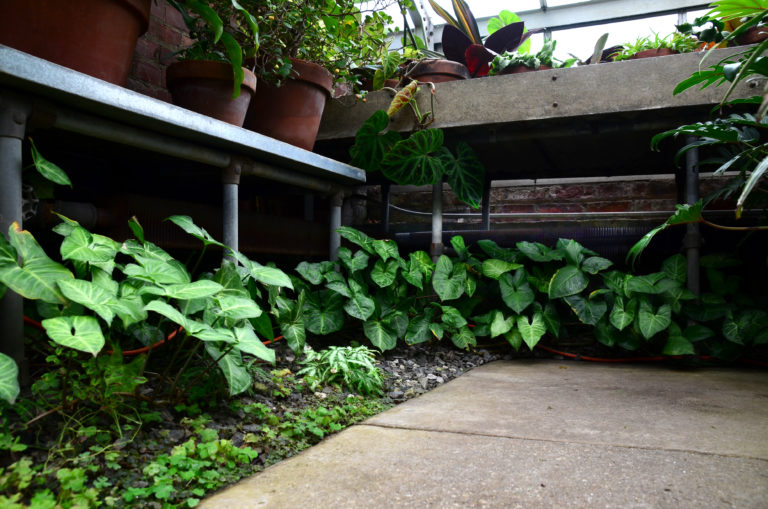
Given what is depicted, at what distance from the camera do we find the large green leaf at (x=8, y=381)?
0.90m

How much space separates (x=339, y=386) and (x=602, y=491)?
928 millimetres

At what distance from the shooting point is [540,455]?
1.17 m

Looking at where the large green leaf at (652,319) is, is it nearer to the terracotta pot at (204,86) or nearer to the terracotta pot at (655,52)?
the terracotta pot at (655,52)

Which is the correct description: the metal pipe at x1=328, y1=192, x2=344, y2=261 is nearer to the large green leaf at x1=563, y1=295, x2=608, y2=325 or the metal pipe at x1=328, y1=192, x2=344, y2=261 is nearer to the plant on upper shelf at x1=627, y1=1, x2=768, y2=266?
the large green leaf at x1=563, y1=295, x2=608, y2=325

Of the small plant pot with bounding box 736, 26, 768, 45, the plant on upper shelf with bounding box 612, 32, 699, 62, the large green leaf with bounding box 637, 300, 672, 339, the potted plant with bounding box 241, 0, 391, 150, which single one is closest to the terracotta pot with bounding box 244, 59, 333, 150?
the potted plant with bounding box 241, 0, 391, 150

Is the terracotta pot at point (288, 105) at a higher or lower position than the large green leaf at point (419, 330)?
higher

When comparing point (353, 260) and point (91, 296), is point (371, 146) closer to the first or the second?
point (353, 260)

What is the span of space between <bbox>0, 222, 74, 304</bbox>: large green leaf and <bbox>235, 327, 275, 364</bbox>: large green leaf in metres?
0.37

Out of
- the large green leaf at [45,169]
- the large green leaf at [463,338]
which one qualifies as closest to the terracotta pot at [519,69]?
the large green leaf at [463,338]

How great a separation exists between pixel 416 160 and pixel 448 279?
2.00ft

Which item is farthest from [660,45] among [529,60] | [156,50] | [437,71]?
[156,50]

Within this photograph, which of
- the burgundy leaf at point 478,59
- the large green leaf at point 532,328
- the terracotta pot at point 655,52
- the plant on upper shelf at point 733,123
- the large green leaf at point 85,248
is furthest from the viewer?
the burgundy leaf at point 478,59

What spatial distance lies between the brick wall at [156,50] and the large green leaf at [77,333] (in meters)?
1.49

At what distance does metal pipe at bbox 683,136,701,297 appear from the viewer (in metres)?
2.40
